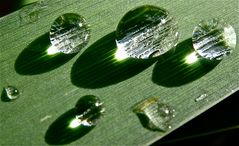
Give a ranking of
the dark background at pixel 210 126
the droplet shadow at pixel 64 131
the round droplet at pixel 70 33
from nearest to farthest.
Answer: the droplet shadow at pixel 64 131 → the round droplet at pixel 70 33 → the dark background at pixel 210 126

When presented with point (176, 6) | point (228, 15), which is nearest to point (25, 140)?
point (176, 6)

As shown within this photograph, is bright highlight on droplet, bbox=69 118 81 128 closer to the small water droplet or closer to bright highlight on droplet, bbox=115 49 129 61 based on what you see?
bright highlight on droplet, bbox=115 49 129 61

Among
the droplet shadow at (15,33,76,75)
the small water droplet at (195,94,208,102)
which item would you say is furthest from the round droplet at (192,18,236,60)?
the droplet shadow at (15,33,76,75)

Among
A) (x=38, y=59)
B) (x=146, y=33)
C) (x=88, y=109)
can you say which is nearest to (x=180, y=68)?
(x=146, y=33)

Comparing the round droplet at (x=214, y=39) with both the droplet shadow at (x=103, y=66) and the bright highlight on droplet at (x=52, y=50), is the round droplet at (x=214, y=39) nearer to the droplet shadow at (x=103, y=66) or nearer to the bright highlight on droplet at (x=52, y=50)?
the droplet shadow at (x=103, y=66)

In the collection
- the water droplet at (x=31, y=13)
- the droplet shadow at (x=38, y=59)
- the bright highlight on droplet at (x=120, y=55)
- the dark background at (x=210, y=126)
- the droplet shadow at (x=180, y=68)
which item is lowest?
the dark background at (x=210, y=126)

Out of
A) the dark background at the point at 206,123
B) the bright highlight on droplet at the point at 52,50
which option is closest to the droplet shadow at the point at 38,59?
the bright highlight on droplet at the point at 52,50
